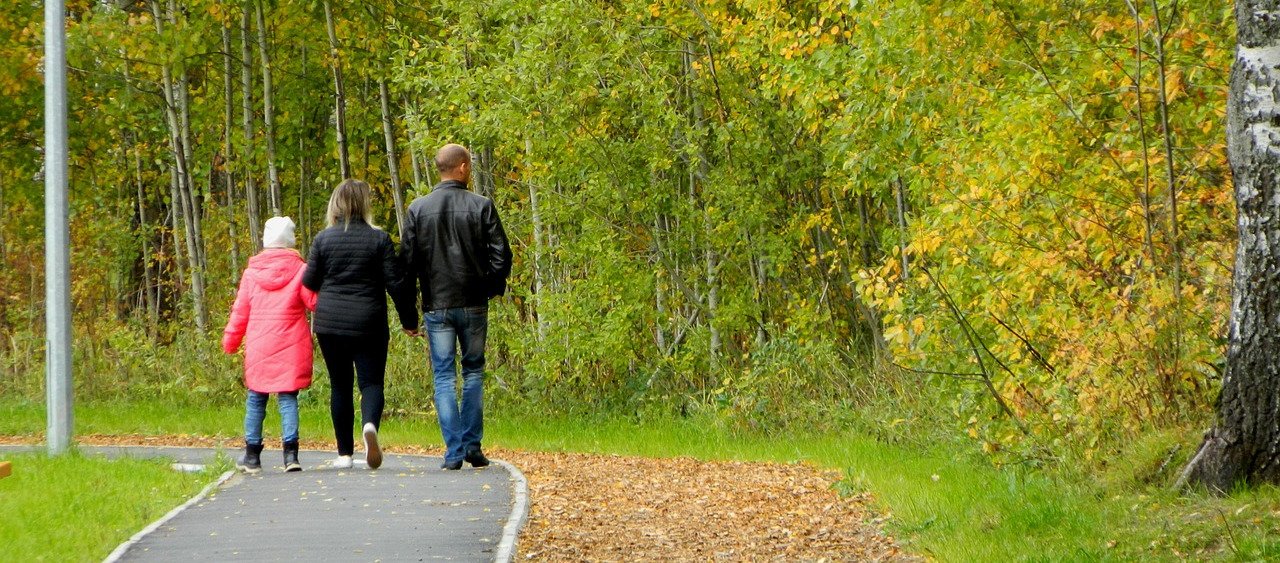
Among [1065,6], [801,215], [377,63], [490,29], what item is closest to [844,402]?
[801,215]

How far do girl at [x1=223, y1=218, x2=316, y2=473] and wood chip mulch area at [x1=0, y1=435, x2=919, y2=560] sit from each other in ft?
5.60

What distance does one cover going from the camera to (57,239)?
11.8m

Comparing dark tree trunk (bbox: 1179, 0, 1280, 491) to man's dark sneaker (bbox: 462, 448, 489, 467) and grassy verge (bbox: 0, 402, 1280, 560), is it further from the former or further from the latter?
man's dark sneaker (bbox: 462, 448, 489, 467)

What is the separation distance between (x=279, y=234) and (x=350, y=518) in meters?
3.21

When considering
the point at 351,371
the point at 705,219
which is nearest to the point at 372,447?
the point at 351,371

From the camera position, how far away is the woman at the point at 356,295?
34.4 feet

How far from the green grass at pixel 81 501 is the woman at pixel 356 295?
1069 millimetres

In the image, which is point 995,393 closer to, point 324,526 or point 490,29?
point 324,526

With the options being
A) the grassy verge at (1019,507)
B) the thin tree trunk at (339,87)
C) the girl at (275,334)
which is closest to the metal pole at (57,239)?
the girl at (275,334)

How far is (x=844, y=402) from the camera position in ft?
49.8

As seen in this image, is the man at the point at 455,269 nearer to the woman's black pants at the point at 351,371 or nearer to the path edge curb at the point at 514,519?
the woman's black pants at the point at 351,371

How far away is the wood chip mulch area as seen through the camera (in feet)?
25.8

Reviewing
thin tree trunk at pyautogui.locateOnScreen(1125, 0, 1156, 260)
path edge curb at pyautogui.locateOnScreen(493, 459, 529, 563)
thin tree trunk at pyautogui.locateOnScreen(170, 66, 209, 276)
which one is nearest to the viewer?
path edge curb at pyautogui.locateOnScreen(493, 459, 529, 563)

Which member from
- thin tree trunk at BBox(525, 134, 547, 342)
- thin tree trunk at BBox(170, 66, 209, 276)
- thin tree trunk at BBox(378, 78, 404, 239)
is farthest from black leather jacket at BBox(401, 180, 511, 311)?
thin tree trunk at BBox(170, 66, 209, 276)
